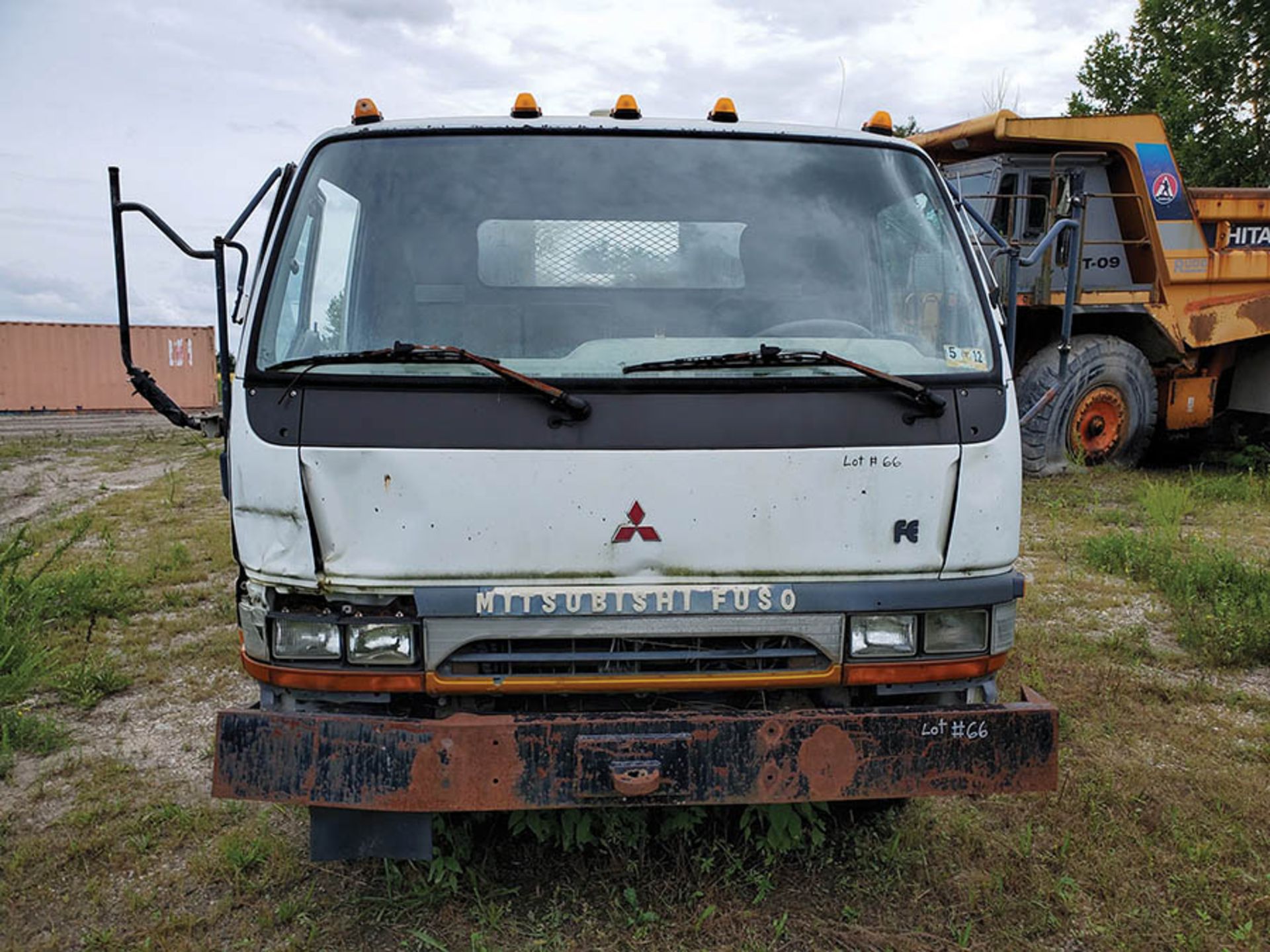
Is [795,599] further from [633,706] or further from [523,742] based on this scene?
[523,742]

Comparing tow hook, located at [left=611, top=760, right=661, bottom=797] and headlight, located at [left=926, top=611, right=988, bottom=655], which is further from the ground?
headlight, located at [left=926, top=611, right=988, bottom=655]

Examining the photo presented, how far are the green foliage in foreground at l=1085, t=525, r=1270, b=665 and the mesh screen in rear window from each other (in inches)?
135

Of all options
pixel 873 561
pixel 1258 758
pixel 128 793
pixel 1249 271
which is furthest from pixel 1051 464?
pixel 128 793

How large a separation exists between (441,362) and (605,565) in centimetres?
64

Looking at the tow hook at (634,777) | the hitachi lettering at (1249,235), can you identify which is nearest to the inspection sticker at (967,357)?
the tow hook at (634,777)

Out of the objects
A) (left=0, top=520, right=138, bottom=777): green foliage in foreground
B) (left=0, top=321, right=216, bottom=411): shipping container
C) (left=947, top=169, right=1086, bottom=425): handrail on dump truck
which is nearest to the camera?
(left=947, top=169, right=1086, bottom=425): handrail on dump truck

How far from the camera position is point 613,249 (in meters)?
2.92

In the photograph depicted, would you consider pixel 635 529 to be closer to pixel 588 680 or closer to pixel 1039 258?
pixel 588 680

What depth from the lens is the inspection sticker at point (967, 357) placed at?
2.68m

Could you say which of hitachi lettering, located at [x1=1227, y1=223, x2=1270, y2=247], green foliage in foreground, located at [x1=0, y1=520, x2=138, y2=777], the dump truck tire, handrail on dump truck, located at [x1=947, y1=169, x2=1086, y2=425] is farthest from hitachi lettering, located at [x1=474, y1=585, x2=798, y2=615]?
hitachi lettering, located at [x1=1227, y1=223, x2=1270, y2=247]

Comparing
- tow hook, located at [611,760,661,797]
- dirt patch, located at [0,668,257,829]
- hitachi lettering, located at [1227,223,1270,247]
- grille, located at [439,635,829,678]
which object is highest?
hitachi lettering, located at [1227,223,1270,247]

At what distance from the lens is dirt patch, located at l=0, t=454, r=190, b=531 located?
9750 mm

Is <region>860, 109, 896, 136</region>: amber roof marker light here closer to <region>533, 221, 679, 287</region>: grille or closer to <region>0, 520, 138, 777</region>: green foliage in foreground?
<region>533, 221, 679, 287</region>: grille

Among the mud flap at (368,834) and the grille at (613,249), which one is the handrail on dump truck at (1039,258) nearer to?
the grille at (613,249)
